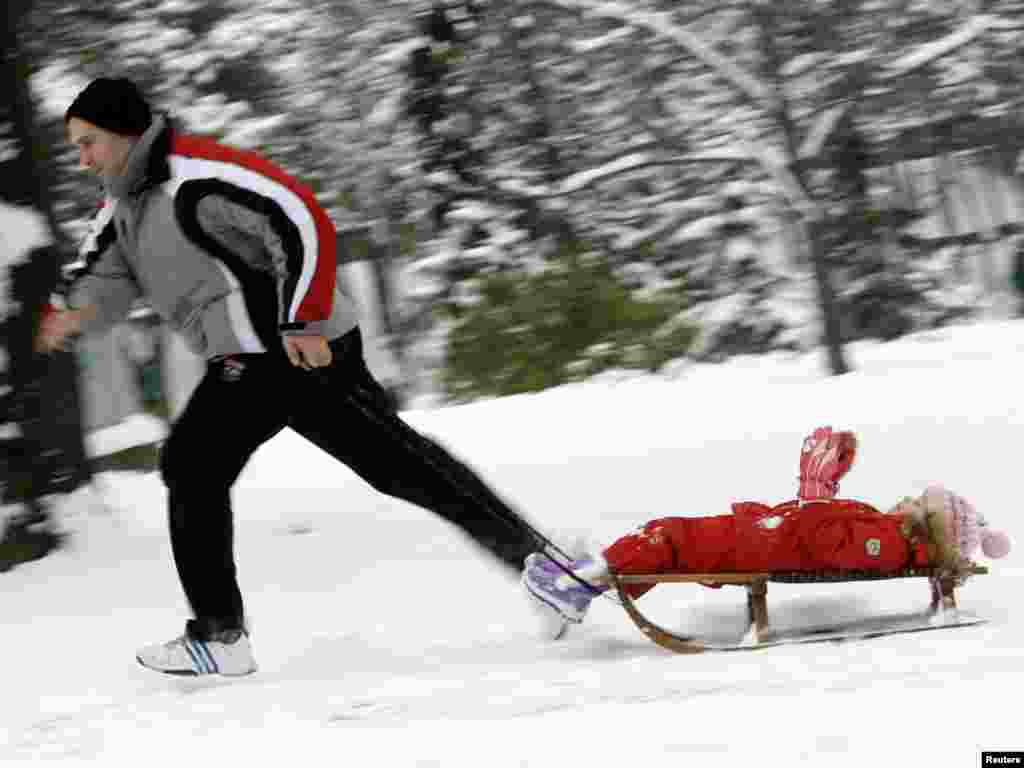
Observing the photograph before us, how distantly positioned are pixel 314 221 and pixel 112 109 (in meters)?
0.57

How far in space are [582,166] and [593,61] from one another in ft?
4.19

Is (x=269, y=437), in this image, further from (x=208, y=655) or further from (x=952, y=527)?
(x=952, y=527)

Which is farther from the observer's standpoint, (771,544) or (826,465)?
(826,465)

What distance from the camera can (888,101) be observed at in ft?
40.6

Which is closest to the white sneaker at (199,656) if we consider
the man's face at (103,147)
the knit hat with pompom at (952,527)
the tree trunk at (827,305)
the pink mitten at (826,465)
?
the man's face at (103,147)

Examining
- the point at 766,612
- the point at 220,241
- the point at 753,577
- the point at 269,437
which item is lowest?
the point at 766,612

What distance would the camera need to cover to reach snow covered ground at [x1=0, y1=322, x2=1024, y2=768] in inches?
138

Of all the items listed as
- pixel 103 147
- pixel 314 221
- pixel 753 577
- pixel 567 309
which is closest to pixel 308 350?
pixel 314 221

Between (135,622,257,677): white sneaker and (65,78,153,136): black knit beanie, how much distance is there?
1275mm

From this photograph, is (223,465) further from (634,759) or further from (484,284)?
(484,284)

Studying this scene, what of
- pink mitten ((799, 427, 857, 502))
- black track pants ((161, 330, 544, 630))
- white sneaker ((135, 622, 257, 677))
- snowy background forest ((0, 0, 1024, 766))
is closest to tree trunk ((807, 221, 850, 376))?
snowy background forest ((0, 0, 1024, 766))

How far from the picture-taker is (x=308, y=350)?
4332mm

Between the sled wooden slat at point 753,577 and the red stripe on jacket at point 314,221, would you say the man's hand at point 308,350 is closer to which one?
the red stripe on jacket at point 314,221

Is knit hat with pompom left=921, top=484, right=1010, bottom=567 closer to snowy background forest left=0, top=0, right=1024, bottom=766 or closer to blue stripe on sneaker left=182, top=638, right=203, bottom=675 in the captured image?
snowy background forest left=0, top=0, right=1024, bottom=766
